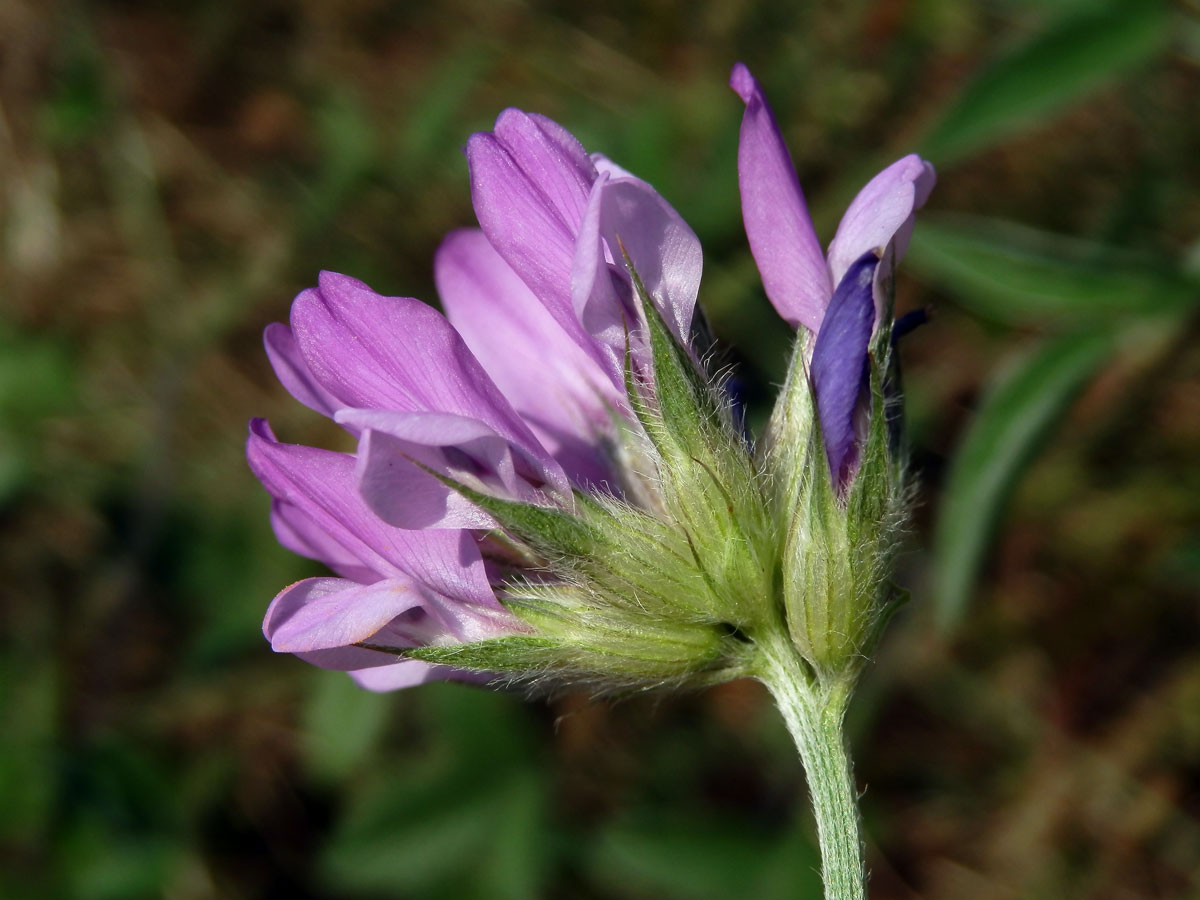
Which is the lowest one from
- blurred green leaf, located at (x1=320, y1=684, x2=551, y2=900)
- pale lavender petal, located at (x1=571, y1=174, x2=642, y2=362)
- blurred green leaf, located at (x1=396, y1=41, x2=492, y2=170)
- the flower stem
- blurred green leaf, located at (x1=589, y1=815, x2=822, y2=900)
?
blurred green leaf, located at (x1=589, y1=815, x2=822, y2=900)

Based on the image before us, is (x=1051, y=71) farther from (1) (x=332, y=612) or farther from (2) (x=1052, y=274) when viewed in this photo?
(1) (x=332, y=612)

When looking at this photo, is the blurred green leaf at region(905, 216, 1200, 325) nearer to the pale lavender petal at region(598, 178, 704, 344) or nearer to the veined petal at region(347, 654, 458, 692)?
the pale lavender petal at region(598, 178, 704, 344)

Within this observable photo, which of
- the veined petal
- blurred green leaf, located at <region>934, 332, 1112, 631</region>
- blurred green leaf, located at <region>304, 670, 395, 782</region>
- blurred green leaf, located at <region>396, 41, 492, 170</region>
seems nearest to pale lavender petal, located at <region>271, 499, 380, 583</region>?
the veined petal

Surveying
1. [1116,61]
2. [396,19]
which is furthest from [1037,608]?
[396,19]

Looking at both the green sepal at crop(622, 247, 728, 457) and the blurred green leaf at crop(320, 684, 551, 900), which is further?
the blurred green leaf at crop(320, 684, 551, 900)

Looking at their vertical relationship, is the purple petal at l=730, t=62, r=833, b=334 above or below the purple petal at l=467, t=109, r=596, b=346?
below

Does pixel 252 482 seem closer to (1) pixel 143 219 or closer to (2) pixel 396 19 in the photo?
(1) pixel 143 219

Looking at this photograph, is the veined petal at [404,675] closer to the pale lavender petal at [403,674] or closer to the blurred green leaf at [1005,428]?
the pale lavender petal at [403,674]
